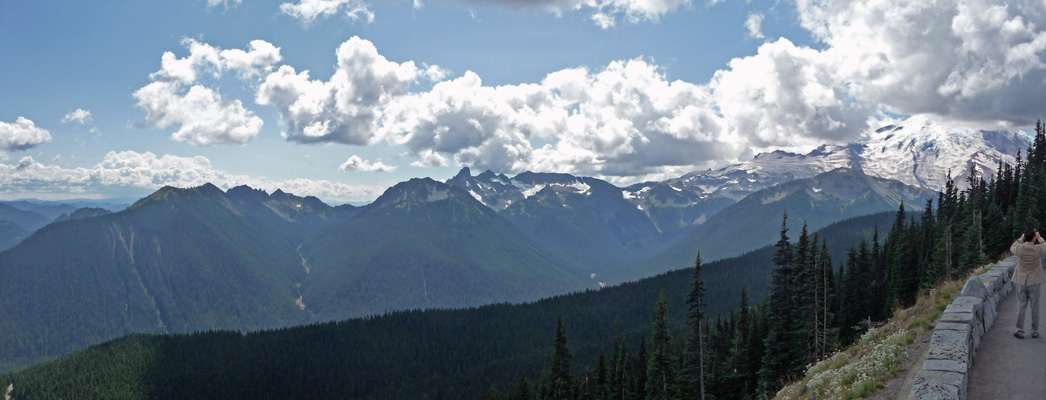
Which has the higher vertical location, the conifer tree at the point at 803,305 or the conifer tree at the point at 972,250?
the conifer tree at the point at 972,250

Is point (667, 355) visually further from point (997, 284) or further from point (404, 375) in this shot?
point (404, 375)

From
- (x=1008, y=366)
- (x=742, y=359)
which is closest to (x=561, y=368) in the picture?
(x=742, y=359)

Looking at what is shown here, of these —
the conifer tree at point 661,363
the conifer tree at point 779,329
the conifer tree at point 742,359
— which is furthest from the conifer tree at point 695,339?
the conifer tree at point 779,329

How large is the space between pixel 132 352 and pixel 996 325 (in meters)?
246

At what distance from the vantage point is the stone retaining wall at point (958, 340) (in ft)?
40.0

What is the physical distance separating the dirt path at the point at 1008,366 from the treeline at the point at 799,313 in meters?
20.4

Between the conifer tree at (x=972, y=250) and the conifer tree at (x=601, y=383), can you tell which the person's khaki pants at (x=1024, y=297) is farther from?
the conifer tree at (x=601, y=383)

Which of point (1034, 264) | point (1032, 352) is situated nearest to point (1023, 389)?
point (1032, 352)

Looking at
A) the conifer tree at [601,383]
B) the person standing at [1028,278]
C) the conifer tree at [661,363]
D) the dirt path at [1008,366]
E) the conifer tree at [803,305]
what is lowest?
the conifer tree at [601,383]

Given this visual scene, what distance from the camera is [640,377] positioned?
7906cm

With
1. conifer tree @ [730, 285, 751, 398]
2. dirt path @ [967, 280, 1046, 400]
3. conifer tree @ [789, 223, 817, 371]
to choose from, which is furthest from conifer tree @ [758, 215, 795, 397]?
dirt path @ [967, 280, 1046, 400]

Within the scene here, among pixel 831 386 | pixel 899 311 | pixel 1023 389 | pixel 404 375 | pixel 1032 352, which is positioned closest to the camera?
pixel 1023 389

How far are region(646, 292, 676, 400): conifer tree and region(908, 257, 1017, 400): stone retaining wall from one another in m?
40.6

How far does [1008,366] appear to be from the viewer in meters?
15.4
